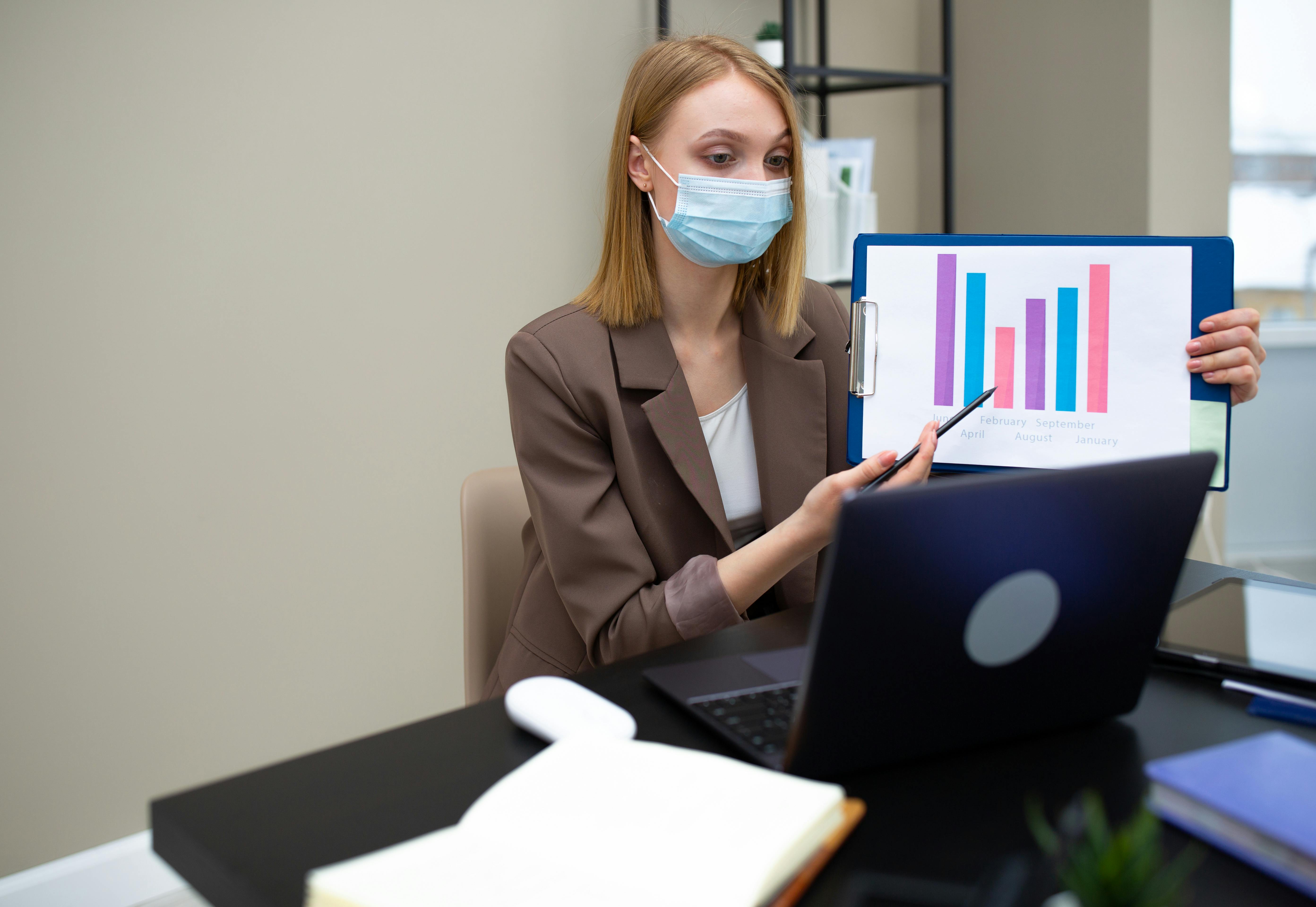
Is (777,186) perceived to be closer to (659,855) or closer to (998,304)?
(998,304)

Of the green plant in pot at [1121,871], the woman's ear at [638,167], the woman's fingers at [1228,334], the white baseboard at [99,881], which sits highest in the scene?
the woman's ear at [638,167]

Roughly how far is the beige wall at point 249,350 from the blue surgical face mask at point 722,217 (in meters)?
0.80

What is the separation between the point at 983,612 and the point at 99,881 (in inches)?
66.0

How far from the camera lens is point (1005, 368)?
1.00 metres

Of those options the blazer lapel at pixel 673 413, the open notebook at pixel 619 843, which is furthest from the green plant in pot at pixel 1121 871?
the blazer lapel at pixel 673 413

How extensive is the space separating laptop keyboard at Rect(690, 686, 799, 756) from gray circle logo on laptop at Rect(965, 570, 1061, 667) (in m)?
0.14

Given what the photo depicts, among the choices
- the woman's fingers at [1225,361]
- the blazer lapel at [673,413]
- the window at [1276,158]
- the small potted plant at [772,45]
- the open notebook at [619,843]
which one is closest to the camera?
the open notebook at [619,843]

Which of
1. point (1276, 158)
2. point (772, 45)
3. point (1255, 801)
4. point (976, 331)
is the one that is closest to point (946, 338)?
point (976, 331)

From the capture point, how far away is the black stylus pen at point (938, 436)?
0.95 m

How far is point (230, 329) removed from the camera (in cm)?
172

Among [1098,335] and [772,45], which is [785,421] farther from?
[772,45]

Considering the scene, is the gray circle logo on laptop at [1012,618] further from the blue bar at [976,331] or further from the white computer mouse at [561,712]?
the blue bar at [976,331]

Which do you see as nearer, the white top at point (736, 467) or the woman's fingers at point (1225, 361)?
the woman's fingers at point (1225, 361)

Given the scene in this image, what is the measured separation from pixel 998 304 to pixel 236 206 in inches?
52.1
